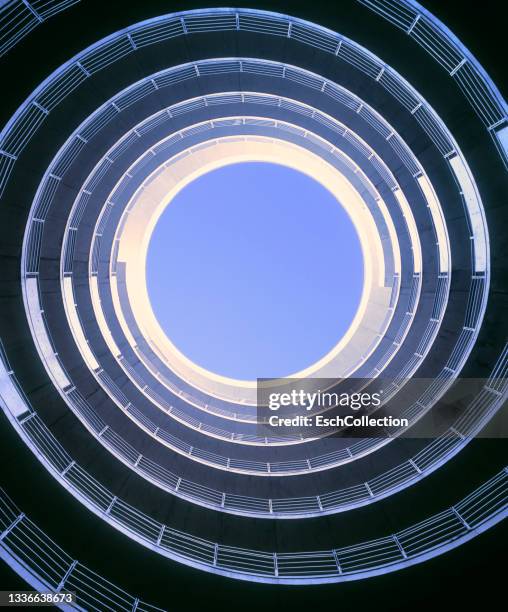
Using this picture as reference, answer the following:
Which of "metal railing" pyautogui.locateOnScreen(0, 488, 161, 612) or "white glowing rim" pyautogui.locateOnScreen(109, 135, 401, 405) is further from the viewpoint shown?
"white glowing rim" pyautogui.locateOnScreen(109, 135, 401, 405)

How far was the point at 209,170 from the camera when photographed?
15117mm

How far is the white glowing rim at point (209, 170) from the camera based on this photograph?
14.2 m

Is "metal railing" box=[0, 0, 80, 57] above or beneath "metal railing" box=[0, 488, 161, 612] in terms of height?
above

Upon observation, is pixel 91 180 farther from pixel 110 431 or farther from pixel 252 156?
pixel 110 431

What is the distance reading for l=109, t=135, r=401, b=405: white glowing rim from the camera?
46.6 ft

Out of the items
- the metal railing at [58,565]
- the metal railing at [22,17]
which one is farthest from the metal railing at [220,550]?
the metal railing at [22,17]

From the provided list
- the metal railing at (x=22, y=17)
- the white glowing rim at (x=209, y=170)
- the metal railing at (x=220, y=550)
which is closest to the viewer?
the metal railing at (x=22, y=17)

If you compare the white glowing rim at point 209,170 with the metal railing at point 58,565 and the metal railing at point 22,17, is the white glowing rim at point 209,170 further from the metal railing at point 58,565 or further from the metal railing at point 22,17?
the metal railing at point 58,565

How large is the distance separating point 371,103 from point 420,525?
36.4 ft

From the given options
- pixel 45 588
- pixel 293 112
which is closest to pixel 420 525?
pixel 45 588

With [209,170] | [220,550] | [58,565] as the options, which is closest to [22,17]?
[209,170]

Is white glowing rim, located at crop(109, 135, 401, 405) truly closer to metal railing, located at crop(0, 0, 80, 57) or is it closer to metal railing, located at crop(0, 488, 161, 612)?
metal railing, located at crop(0, 0, 80, 57)

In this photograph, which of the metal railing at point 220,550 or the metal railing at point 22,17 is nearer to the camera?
the metal railing at point 22,17

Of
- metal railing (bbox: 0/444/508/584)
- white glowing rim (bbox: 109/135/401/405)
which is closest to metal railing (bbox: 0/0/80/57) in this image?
white glowing rim (bbox: 109/135/401/405)
